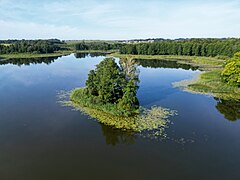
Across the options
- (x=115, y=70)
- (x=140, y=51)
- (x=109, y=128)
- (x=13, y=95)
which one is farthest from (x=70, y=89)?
(x=140, y=51)

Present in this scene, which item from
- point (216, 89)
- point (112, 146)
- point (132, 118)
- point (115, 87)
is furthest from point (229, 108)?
point (112, 146)

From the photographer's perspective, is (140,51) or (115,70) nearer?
(115,70)

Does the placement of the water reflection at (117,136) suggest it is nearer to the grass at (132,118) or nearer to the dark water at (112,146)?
the dark water at (112,146)

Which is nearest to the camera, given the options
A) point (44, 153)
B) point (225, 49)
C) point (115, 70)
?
point (44, 153)

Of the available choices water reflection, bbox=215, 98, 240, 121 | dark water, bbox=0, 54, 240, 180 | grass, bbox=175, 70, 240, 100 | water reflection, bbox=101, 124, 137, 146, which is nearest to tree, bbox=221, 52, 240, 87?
grass, bbox=175, 70, 240, 100

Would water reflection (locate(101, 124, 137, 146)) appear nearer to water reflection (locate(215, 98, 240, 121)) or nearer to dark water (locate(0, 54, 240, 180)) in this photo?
dark water (locate(0, 54, 240, 180))

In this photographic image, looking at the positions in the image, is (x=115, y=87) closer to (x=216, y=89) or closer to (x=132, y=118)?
(x=132, y=118)

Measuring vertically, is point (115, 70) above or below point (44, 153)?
above

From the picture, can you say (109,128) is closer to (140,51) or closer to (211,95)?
(211,95)
